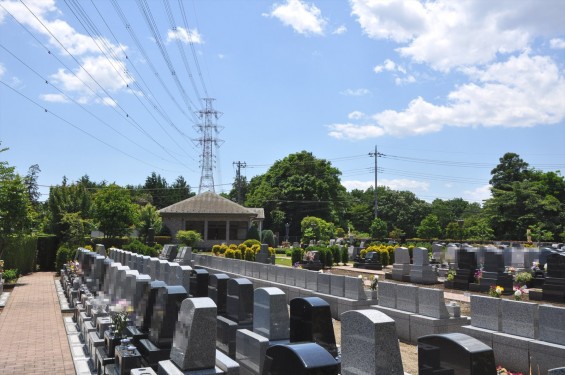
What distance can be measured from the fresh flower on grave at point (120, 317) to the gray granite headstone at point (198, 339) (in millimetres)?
3132

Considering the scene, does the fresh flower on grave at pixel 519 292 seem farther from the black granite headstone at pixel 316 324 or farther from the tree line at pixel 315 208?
the tree line at pixel 315 208

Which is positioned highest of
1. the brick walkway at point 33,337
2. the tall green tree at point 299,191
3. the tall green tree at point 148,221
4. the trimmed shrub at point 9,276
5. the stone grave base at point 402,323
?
the tall green tree at point 299,191

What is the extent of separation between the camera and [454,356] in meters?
4.20

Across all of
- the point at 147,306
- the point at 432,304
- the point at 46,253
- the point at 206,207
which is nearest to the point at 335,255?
the point at 46,253

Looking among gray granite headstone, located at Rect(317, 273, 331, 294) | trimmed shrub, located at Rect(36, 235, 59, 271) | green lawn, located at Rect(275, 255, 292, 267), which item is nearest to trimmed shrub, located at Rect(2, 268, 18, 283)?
trimmed shrub, located at Rect(36, 235, 59, 271)

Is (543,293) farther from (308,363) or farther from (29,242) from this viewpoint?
(29,242)

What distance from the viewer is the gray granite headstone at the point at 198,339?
5.61 metres

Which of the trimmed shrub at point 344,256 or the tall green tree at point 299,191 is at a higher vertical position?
the tall green tree at point 299,191

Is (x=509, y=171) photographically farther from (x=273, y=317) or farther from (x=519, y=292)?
(x=273, y=317)

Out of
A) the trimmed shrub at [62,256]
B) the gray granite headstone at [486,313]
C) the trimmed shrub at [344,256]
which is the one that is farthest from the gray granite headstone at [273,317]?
the trimmed shrub at [344,256]

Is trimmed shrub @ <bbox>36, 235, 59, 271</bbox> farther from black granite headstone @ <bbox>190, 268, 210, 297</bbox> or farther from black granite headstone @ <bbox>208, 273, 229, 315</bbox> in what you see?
black granite headstone @ <bbox>208, 273, 229, 315</bbox>

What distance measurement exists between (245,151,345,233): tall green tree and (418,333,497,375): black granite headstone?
2326 inches

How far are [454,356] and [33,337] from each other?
1027cm

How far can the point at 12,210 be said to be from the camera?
848 inches
